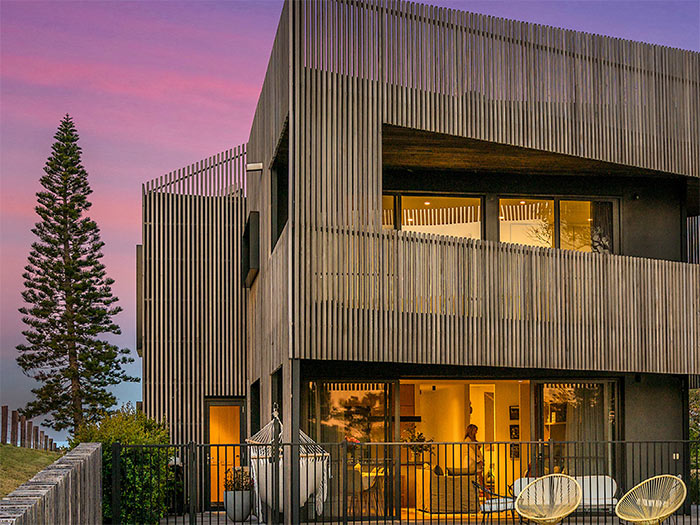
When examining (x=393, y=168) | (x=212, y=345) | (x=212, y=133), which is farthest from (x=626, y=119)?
(x=212, y=133)

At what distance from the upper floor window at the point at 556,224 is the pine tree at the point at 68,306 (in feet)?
58.2

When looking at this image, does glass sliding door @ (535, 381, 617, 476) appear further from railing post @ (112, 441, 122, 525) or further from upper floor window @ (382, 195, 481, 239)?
railing post @ (112, 441, 122, 525)

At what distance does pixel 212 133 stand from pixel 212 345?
12761 mm

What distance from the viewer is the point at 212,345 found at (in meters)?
21.5

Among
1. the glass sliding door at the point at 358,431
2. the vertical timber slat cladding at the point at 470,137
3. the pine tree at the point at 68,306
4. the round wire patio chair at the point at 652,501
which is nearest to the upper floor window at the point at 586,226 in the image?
the vertical timber slat cladding at the point at 470,137

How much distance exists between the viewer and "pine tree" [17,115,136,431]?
3067 centimetres

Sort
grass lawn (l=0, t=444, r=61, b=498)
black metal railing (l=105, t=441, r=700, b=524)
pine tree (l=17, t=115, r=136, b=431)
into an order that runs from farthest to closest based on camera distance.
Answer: pine tree (l=17, t=115, r=136, b=431) < grass lawn (l=0, t=444, r=61, b=498) < black metal railing (l=105, t=441, r=700, b=524)

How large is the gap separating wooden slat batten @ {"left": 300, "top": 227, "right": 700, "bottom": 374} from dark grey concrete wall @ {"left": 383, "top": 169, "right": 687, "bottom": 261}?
56.8 inches

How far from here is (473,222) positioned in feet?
52.5

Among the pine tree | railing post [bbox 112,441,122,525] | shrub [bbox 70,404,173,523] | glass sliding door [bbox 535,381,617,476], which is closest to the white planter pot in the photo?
shrub [bbox 70,404,173,523]

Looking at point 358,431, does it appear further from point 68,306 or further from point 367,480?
point 68,306

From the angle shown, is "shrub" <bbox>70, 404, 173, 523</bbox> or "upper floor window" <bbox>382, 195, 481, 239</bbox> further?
"upper floor window" <bbox>382, 195, 481, 239</bbox>

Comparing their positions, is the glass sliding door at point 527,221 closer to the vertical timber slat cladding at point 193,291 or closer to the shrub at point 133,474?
the shrub at point 133,474

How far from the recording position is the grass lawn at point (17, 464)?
74.4 ft
